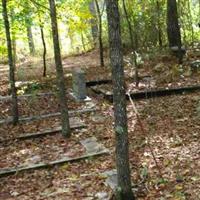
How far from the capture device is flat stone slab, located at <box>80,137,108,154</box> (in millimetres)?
8287

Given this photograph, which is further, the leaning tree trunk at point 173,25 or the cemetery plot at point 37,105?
the leaning tree trunk at point 173,25

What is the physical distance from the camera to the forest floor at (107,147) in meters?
6.49

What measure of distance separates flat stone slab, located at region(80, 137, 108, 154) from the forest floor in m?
0.15

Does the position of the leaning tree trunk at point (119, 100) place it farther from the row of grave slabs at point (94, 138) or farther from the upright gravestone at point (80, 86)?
the upright gravestone at point (80, 86)

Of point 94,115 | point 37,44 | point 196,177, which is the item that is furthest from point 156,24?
point 37,44

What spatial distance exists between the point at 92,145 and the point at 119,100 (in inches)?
129

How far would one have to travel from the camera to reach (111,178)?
677cm

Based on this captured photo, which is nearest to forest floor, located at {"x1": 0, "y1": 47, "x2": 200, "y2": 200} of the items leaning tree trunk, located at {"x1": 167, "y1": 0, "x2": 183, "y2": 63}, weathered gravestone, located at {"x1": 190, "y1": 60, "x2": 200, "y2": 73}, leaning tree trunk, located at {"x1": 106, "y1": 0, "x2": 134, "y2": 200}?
weathered gravestone, located at {"x1": 190, "y1": 60, "x2": 200, "y2": 73}

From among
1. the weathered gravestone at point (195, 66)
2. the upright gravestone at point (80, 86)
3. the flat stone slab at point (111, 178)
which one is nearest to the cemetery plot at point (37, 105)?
the upright gravestone at point (80, 86)

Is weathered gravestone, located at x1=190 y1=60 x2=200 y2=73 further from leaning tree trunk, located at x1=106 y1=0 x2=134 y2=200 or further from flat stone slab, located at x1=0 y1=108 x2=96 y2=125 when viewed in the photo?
leaning tree trunk, located at x1=106 y1=0 x2=134 y2=200

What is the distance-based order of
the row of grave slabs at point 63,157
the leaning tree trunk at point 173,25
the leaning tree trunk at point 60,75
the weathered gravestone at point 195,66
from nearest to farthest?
the row of grave slabs at point 63,157, the leaning tree trunk at point 60,75, the weathered gravestone at point 195,66, the leaning tree trunk at point 173,25

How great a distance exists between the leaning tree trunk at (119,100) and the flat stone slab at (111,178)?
1.85 feet

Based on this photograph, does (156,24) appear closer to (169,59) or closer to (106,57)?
(106,57)

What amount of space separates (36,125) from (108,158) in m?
2.96
